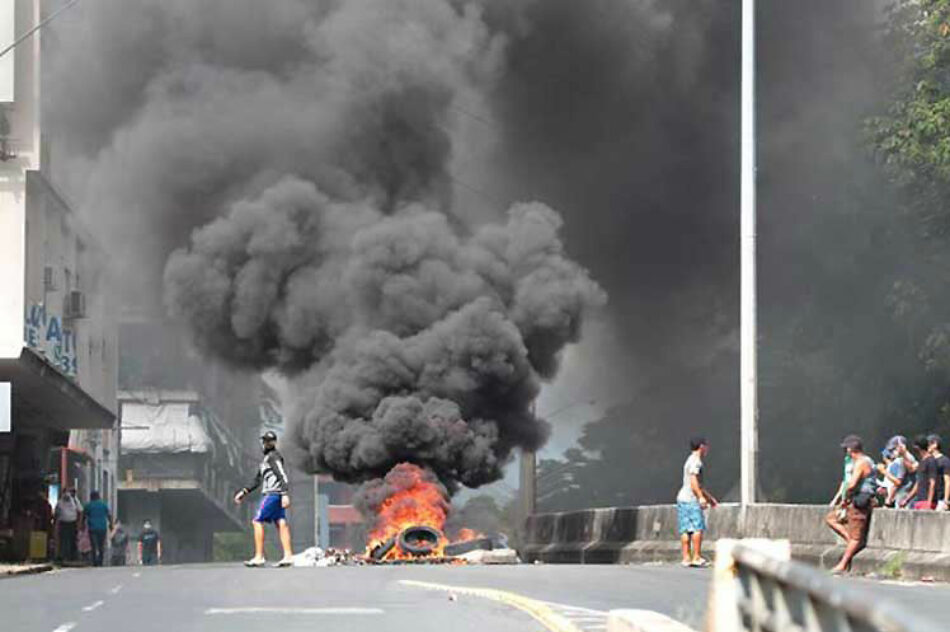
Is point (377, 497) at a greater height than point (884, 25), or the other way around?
point (884, 25)

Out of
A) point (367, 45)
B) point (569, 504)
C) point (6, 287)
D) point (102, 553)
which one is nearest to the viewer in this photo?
point (6, 287)

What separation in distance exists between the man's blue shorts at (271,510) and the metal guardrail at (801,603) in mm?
17418

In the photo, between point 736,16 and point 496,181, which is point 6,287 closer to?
point 496,181

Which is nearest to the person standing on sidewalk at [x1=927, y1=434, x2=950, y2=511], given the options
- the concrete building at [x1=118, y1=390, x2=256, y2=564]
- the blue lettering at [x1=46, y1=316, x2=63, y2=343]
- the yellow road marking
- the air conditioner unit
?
the yellow road marking

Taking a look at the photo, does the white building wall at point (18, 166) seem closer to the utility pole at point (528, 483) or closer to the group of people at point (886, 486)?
the utility pole at point (528, 483)

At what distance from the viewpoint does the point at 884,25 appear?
43.3 meters

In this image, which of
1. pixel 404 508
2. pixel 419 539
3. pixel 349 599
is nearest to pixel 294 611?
pixel 349 599

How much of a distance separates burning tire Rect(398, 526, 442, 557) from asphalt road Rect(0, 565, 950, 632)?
1082cm

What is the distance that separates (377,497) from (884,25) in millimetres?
14489

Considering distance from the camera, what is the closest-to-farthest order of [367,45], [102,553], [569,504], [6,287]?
[6,287]
[102,553]
[367,45]
[569,504]

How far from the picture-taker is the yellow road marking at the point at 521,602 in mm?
13844

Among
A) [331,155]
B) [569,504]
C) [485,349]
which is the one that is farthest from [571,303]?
[569,504]

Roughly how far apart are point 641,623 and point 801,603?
3.22 m

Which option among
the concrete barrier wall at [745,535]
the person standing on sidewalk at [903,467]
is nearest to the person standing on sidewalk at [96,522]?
the concrete barrier wall at [745,535]
